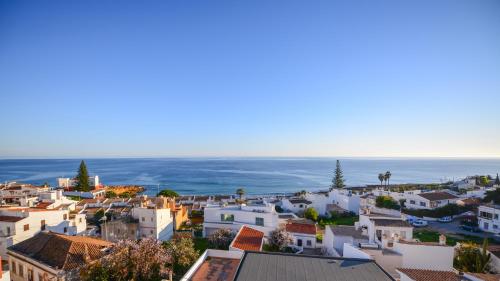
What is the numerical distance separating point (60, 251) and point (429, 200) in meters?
47.1

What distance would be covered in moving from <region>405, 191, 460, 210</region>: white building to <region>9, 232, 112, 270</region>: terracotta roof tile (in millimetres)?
44456

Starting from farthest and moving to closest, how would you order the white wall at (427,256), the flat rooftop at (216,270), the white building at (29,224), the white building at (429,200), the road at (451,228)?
the white building at (429,200) → the road at (451,228) → the white building at (29,224) → the white wall at (427,256) → the flat rooftop at (216,270)

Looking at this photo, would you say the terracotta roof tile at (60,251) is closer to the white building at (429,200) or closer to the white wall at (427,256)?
the white wall at (427,256)

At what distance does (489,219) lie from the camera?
32750mm

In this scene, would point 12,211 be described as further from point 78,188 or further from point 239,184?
point 239,184

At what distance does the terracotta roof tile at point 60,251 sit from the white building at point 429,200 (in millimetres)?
44456

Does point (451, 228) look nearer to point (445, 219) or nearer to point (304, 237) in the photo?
point (445, 219)

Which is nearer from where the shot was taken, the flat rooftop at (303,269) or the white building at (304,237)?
the flat rooftop at (303,269)

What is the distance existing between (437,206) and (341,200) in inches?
557

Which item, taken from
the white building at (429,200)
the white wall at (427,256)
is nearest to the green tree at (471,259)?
the white wall at (427,256)

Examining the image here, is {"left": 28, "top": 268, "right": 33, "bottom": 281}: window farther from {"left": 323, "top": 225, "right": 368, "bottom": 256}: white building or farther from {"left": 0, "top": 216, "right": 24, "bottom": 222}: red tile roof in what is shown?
{"left": 323, "top": 225, "right": 368, "bottom": 256}: white building

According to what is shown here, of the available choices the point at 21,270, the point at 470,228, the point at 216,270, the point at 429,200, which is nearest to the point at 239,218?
the point at 216,270

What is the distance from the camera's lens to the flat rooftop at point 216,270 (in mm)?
14127

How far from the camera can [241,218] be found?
28.3m
